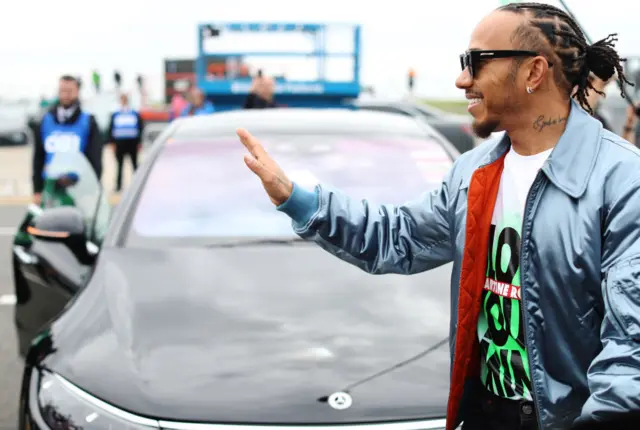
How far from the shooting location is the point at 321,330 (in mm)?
2693

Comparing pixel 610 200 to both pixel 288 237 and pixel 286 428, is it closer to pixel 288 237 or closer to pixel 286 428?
pixel 286 428

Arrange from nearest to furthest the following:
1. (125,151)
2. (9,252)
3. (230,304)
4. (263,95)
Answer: (230,304) < (9,252) < (263,95) < (125,151)

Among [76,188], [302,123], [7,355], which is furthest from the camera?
[7,355]

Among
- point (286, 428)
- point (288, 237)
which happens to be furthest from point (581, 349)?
point (288, 237)

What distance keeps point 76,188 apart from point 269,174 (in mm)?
2892

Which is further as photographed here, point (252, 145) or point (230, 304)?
point (230, 304)

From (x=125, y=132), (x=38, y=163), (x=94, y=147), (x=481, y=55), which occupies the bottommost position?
(x=125, y=132)

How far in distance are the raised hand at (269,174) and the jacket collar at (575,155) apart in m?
0.55

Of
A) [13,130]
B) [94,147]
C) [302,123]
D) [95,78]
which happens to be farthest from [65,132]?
[95,78]

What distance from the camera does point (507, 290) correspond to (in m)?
1.78

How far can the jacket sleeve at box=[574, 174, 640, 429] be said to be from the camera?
143cm

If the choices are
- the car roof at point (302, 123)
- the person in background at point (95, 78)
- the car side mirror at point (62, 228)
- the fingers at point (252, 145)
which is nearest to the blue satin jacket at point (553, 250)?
the fingers at point (252, 145)

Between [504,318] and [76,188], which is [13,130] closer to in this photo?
[76,188]

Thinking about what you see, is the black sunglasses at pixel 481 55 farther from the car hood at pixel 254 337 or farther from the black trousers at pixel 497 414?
the car hood at pixel 254 337
